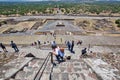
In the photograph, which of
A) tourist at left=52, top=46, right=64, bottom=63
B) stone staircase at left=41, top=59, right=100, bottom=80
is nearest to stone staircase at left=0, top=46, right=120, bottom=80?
stone staircase at left=41, top=59, right=100, bottom=80

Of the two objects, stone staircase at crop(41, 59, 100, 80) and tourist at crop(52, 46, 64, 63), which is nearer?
stone staircase at crop(41, 59, 100, 80)

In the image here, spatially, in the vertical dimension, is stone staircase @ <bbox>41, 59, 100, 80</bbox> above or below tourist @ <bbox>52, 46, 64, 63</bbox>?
below

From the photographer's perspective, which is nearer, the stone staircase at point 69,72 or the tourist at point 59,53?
the stone staircase at point 69,72

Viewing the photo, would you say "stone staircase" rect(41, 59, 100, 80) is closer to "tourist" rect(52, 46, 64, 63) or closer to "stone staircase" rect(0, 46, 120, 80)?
"stone staircase" rect(0, 46, 120, 80)

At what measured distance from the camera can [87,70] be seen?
13617 millimetres

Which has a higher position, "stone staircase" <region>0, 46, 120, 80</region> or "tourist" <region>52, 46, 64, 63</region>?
"tourist" <region>52, 46, 64, 63</region>

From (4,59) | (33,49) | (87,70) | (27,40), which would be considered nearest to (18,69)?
(87,70)

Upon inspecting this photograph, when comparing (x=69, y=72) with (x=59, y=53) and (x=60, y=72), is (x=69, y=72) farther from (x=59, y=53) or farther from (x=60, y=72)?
(x=59, y=53)

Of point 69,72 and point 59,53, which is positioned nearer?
point 69,72

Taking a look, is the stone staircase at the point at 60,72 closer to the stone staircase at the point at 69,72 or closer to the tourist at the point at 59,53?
the stone staircase at the point at 69,72

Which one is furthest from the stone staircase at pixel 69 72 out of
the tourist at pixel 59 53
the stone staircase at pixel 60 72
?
the tourist at pixel 59 53

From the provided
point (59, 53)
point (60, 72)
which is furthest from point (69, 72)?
point (59, 53)

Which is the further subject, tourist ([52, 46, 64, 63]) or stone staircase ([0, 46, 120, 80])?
tourist ([52, 46, 64, 63])

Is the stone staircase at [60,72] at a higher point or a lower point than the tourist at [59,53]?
lower
